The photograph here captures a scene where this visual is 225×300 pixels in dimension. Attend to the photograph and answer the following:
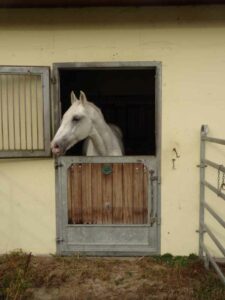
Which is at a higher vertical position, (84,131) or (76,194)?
(84,131)

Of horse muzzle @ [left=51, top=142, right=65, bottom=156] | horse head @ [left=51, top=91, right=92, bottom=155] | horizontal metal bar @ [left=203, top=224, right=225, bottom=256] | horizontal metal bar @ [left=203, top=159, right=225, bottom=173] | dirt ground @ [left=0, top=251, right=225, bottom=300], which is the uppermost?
horse head @ [left=51, top=91, right=92, bottom=155]

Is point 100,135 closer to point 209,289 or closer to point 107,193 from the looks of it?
point 107,193

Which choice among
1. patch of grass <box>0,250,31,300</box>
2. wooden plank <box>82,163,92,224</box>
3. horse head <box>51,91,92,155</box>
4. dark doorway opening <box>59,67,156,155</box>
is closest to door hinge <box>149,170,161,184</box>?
wooden plank <box>82,163,92,224</box>

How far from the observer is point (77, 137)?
374 centimetres

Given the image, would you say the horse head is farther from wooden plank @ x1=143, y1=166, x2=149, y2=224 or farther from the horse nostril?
wooden plank @ x1=143, y1=166, x2=149, y2=224

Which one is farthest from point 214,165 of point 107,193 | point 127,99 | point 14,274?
point 127,99

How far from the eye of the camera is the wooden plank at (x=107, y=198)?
3775 millimetres

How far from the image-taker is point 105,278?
3473 millimetres

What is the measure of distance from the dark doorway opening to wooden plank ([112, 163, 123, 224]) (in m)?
2.63

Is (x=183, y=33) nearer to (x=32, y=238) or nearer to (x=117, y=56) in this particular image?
(x=117, y=56)

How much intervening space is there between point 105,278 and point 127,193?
2.72 ft

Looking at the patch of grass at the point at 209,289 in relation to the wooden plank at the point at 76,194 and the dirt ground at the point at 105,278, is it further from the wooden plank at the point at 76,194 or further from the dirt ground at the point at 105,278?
the wooden plank at the point at 76,194

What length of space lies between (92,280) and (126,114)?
3.61 metres

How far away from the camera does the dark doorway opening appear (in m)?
6.47
